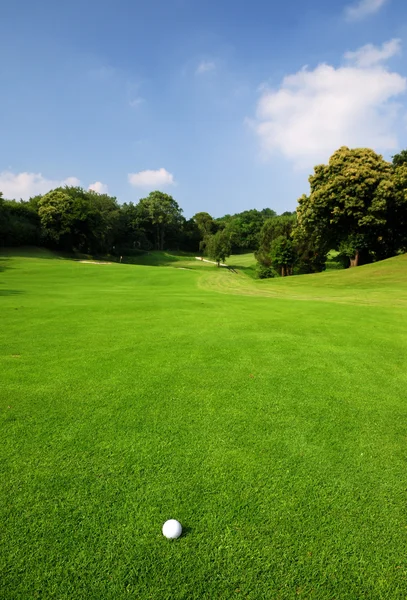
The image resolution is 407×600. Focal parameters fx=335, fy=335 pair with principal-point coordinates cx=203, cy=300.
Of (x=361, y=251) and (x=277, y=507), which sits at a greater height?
(x=361, y=251)

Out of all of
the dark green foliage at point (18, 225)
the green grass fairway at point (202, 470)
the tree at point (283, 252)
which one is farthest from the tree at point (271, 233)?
the green grass fairway at point (202, 470)

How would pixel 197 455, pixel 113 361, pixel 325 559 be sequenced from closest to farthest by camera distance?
pixel 325 559 < pixel 197 455 < pixel 113 361

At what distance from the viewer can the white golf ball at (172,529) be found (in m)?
2.83

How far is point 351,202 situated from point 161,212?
58.6 metres

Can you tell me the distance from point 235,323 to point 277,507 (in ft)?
22.5

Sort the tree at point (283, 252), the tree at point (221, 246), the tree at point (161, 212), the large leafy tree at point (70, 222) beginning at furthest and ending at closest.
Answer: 1. the tree at point (161, 212)
2. the tree at point (221, 246)
3. the large leafy tree at point (70, 222)
4. the tree at point (283, 252)

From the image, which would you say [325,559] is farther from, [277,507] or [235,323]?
[235,323]

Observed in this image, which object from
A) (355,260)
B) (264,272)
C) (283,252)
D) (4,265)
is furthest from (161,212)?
(355,260)

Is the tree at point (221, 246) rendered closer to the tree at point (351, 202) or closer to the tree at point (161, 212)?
the tree at point (351, 202)

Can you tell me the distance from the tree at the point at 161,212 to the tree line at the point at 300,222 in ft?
0.89

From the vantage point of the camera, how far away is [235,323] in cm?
994

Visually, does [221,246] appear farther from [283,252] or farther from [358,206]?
[358,206]

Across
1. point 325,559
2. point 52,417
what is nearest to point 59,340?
point 52,417

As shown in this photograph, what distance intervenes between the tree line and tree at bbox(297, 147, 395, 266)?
96mm
